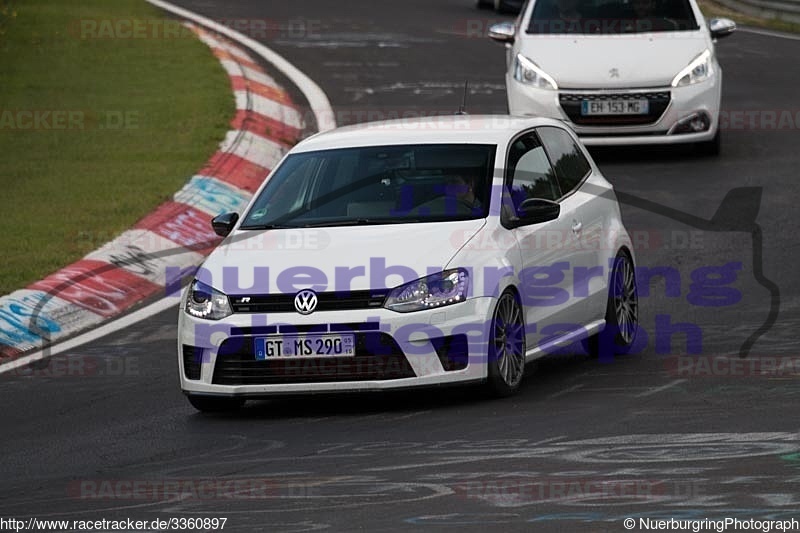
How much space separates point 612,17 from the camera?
18.8 metres

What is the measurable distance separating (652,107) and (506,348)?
851 cm

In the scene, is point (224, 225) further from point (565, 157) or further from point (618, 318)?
point (618, 318)

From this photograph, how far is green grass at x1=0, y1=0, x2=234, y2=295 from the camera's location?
15.1 metres

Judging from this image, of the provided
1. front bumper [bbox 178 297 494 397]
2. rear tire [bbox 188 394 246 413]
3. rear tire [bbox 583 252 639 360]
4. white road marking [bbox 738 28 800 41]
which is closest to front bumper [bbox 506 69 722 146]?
rear tire [bbox 583 252 639 360]

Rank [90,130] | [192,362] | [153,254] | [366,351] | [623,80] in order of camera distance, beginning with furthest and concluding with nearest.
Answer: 1. [90,130]
2. [623,80]
3. [153,254]
4. [192,362]
5. [366,351]

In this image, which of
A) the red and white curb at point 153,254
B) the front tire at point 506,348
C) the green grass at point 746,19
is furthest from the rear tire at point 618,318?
the green grass at point 746,19

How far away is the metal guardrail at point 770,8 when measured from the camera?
2989cm

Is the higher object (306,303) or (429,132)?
(429,132)

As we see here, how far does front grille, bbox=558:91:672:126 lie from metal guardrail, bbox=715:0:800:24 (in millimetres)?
12684

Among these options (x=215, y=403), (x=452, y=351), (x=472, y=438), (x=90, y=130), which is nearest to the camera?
(x=472, y=438)

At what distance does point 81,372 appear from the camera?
11.2m

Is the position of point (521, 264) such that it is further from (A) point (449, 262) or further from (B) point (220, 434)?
(B) point (220, 434)

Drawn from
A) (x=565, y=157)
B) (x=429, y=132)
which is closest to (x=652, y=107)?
(x=565, y=157)

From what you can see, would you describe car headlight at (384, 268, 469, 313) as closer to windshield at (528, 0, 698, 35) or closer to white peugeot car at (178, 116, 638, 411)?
white peugeot car at (178, 116, 638, 411)
